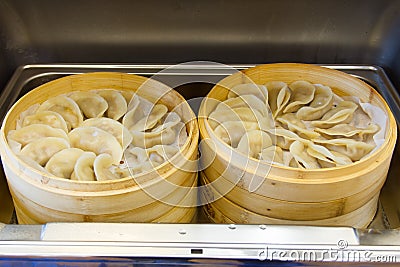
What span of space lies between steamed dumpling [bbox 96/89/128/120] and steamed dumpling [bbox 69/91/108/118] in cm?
2

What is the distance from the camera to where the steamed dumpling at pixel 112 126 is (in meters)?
1.35

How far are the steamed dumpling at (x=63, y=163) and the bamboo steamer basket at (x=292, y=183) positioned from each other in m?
0.34

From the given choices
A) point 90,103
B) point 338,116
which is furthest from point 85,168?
point 338,116

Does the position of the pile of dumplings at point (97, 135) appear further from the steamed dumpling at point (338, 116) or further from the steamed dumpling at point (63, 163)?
the steamed dumpling at point (338, 116)

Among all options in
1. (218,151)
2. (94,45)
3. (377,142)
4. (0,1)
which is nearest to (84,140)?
(218,151)

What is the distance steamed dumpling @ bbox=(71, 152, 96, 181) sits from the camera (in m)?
1.21

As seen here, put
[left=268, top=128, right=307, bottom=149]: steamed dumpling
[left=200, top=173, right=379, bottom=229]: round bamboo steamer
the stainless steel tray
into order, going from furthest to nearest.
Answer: [left=268, top=128, right=307, bottom=149]: steamed dumpling → [left=200, top=173, right=379, bottom=229]: round bamboo steamer → the stainless steel tray

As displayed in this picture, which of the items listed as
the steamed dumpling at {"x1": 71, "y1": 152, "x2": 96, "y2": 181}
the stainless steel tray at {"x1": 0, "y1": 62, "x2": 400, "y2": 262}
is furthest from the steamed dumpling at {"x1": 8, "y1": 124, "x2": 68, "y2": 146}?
the stainless steel tray at {"x1": 0, "y1": 62, "x2": 400, "y2": 262}

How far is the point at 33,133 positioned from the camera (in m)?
1.32

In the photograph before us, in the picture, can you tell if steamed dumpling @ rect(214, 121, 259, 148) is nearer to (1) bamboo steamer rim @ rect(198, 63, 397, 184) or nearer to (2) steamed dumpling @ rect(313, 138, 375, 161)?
(1) bamboo steamer rim @ rect(198, 63, 397, 184)

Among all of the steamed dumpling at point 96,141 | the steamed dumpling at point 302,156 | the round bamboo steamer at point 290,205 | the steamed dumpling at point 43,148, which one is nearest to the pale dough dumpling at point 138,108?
the steamed dumpling at point 96,141

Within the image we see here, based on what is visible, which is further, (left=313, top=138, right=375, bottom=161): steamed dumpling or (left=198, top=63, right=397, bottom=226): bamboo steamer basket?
(left=313, top=138, right=375, bottom=161): steamed dumpling

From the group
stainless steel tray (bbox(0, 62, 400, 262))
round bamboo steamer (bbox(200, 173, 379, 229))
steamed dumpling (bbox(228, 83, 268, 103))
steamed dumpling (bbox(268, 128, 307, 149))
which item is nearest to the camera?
stainless steel tray (bbox(0, 62, 400, 262))

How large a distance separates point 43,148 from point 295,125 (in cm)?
70
